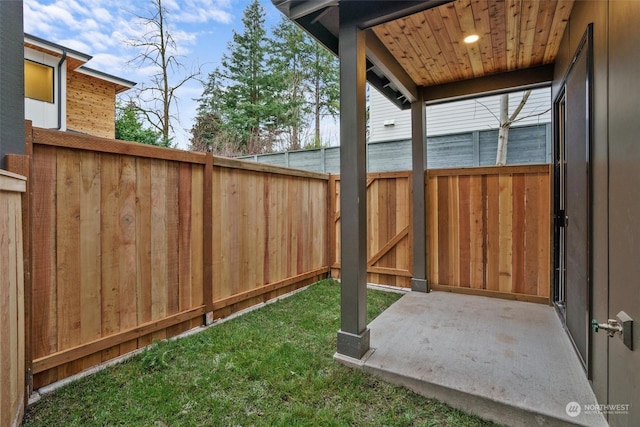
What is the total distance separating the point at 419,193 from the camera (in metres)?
3.99

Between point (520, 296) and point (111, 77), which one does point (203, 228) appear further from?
point (111, 77)

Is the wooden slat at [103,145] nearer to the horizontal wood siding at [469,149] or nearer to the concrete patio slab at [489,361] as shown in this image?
the concrete patio slab at [489,361]

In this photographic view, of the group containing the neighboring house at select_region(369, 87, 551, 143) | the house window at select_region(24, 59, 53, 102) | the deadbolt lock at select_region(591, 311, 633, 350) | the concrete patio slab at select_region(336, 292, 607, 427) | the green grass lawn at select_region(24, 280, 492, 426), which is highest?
the house window at select_region(24, 59, 53, 102)

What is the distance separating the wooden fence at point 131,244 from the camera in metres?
1.91

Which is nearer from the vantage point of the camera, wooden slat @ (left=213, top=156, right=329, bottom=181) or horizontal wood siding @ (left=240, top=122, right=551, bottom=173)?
wooden slat @ (left=213, top=156, right=329, bottom=181)

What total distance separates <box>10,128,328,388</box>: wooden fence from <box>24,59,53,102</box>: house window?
7.61 metres

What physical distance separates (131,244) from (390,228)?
3.18 metres

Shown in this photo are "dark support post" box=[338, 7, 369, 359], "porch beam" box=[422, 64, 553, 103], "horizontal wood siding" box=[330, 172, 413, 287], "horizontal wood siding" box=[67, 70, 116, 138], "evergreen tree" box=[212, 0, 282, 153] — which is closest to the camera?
"dark support post" box=[338, 7, 369, 359]

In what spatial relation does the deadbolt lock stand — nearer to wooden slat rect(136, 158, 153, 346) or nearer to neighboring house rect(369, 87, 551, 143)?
wooden slat rect(136, 158, 153, 346)

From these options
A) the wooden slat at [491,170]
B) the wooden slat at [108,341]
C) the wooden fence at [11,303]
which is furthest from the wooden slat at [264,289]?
the wooden slat at [491,170]

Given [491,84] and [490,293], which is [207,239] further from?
[491,84]

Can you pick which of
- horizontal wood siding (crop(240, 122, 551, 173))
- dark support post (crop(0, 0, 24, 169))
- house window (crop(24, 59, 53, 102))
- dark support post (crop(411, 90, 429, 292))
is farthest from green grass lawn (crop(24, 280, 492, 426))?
house window (crop(24, 59, 53, 102))

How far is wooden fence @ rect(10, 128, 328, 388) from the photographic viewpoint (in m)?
1.91

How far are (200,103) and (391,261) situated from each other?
35.4ft
